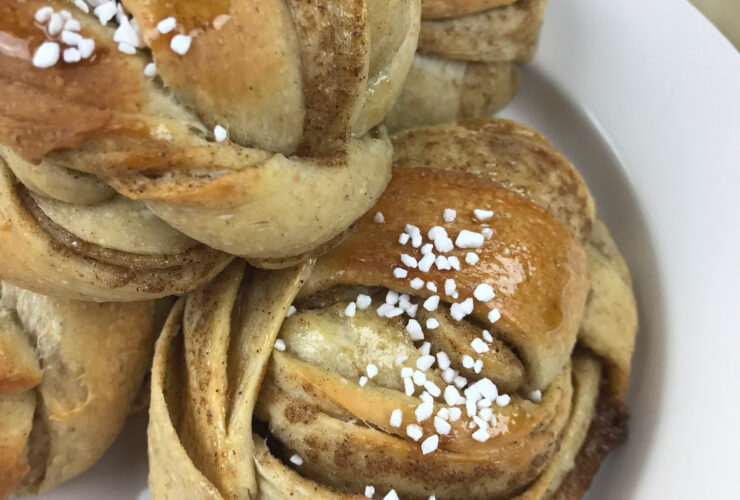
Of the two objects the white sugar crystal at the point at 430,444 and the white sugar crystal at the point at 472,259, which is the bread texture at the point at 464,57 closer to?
the white sugar crystal at the point at 472,259

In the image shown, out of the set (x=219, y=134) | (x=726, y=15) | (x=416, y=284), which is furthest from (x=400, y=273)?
(x=726, y=15)

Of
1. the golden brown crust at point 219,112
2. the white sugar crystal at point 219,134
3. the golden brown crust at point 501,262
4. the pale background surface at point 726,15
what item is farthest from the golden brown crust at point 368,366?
the pale background surface at point 726,15

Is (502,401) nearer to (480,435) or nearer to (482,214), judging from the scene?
(480,435)

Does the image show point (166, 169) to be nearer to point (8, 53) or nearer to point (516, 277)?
point (8, 53)

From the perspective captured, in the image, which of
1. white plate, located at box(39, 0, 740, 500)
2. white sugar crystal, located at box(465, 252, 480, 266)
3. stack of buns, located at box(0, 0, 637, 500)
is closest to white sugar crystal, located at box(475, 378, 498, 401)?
stack of buns, located at box(0, 0, 637, 500)

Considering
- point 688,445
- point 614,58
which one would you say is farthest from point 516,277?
point 614,58

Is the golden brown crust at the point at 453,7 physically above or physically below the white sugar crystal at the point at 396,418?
above
